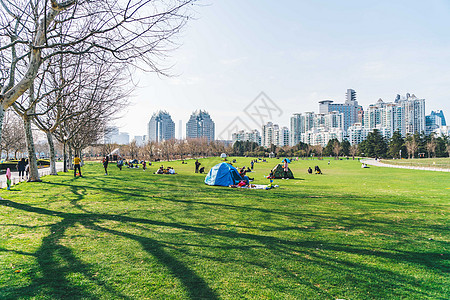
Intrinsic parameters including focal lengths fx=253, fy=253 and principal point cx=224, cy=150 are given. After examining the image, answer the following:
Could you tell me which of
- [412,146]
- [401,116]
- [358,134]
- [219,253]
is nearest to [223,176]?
[219,253]

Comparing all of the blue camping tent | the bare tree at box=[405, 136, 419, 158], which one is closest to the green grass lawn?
the blue camping tent

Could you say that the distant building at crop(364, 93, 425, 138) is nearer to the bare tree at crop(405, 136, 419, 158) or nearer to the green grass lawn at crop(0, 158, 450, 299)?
the bare tree at crop(405, 136, 419, 158)

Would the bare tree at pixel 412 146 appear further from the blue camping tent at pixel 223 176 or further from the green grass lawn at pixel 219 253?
the green grass lawn at pixel 219 253

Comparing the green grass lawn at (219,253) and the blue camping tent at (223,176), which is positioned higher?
the blue camping tent at (223,176)

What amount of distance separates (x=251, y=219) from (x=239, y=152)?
434 ft

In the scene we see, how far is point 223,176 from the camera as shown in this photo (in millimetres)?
18469

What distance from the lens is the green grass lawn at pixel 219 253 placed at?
4.05m

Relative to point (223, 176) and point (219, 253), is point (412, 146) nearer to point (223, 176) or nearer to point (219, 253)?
point (223, 176)

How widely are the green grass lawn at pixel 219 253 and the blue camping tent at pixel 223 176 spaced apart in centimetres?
813

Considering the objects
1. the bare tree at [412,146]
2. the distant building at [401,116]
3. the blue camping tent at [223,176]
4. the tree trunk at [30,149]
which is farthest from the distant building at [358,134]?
the tree trunk at [30,149]

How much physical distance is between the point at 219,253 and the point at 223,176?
1298 centimetres

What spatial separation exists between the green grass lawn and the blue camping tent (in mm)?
8127

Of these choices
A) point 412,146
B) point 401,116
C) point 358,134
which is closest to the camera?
point 412,146

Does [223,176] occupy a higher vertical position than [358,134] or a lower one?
lower
